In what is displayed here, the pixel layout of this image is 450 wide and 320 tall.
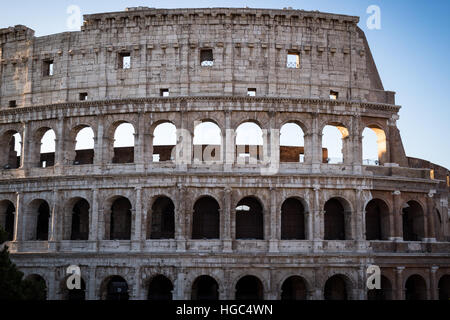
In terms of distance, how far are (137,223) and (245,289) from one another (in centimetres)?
667

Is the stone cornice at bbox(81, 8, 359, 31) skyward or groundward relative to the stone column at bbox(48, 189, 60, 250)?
skyward

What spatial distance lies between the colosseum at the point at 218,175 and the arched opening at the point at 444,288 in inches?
2.8

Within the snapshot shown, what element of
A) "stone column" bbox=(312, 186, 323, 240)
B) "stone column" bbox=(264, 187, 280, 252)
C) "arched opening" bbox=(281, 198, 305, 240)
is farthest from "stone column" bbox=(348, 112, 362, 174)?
"stone column" bbox=(264, 187, 280, 252)

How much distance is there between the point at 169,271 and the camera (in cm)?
2556

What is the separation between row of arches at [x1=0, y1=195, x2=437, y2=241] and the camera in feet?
89.4

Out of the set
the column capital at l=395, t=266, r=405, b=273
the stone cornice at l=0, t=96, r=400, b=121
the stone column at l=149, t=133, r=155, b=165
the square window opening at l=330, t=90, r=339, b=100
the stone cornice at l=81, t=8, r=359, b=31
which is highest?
the stone cornice at l=81, t=8, r=359, b=31

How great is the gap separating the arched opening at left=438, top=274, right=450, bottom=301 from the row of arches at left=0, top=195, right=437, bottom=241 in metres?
2.76

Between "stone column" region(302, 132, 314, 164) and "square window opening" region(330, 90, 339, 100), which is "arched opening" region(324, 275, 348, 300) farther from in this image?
"square window opening" region(330, 90, 339, 100)

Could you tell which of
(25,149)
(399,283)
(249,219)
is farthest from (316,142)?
(25,149)

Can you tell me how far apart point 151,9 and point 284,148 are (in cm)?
1096

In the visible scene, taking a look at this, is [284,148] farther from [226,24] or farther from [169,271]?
[169,271]
